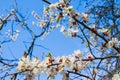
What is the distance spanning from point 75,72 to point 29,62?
43 cm

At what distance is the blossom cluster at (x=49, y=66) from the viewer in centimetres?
309

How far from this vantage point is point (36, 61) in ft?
10.4

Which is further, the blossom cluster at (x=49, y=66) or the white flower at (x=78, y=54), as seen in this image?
the white flower at (x=78, y=54)

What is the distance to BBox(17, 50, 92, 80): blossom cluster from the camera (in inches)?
122

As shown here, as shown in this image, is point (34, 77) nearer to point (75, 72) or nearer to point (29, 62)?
point (29, 62)

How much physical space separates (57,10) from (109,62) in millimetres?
2353

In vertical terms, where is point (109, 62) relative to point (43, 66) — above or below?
above

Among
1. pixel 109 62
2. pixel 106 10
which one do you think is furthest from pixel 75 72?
pixel 106 10

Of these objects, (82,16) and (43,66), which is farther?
(82,16)

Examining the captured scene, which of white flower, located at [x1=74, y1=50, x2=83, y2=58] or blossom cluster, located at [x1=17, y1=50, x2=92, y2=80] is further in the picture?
white flower, located at [x1=74, y1=50, x2=83, y2=58]

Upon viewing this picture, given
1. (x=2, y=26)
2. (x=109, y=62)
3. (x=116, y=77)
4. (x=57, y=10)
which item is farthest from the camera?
(x=2, y=26)

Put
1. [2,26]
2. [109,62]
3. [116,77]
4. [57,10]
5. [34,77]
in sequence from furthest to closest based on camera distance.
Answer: [2,26] < [109,62] < [57,10] < [34,77] < [116,77]

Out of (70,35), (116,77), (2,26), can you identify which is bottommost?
(116,77)

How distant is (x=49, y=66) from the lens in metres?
3.16
